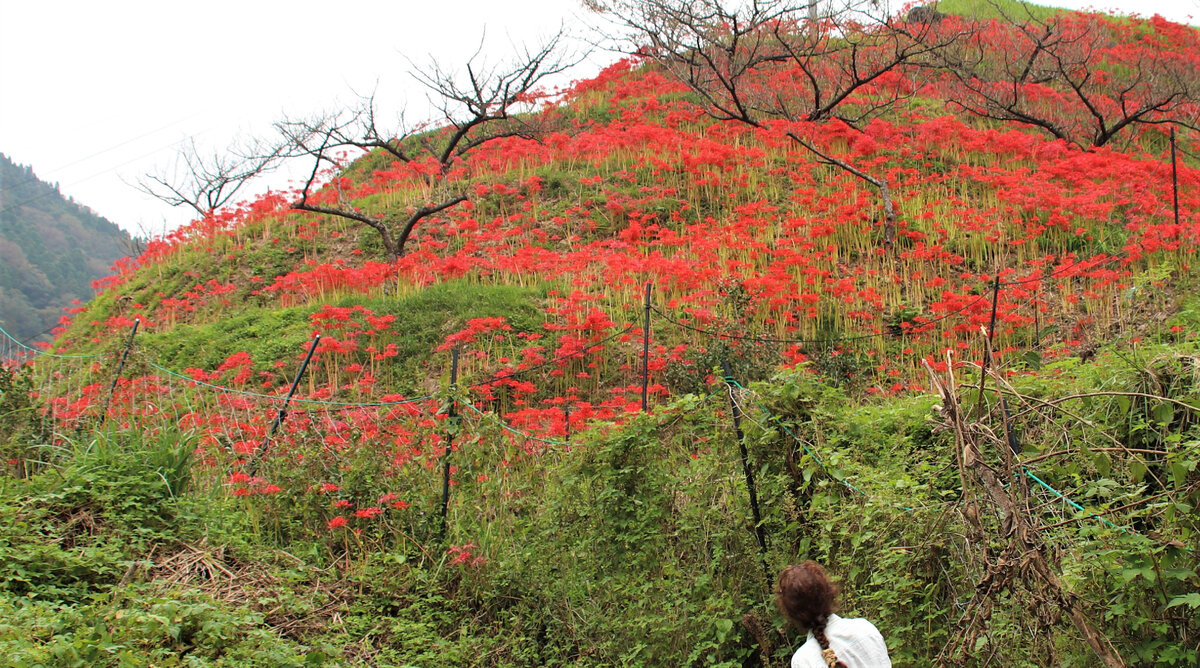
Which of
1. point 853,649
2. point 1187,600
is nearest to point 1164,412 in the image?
point 1187,600

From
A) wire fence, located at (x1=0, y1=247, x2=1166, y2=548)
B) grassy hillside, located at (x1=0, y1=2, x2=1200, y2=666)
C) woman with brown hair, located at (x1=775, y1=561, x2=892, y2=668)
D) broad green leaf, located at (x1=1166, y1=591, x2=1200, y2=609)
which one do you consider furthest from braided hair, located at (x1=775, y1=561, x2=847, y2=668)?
broad green leaf, located at (x1=1166, y1=591, x2=1200, y2=609)

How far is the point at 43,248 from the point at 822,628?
4463 cm

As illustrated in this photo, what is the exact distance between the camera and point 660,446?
16.6ft

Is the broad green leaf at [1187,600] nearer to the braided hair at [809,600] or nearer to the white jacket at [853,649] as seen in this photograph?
the white jacket at [853,649]

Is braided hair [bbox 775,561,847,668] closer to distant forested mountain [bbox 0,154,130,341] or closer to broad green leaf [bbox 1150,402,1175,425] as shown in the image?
broad green leaf [bbox 1150,402,1175,425]

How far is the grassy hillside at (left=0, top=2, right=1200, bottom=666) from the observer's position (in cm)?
323

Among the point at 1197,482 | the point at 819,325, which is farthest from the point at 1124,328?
the point at 1197,482

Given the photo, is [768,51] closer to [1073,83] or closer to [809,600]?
[1073,83]

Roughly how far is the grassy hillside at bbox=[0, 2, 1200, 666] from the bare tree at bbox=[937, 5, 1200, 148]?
258 centimetres

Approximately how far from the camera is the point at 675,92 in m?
21.5

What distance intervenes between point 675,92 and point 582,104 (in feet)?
7.96

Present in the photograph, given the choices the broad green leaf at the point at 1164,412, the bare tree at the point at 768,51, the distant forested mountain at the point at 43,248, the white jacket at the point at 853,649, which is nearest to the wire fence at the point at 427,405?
the broad green leaf at the point at 1164,412

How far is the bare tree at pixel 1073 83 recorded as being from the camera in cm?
1633

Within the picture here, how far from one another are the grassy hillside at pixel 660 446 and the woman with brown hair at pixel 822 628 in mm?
362
